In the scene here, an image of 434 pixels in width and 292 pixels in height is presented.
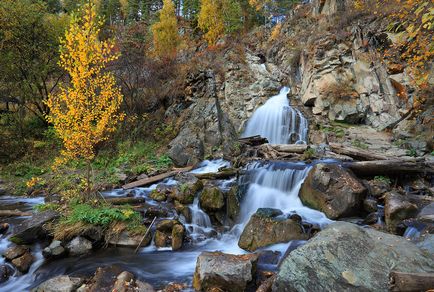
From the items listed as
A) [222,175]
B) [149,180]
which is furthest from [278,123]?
[149,180]

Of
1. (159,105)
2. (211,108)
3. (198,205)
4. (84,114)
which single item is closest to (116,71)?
(159,105)

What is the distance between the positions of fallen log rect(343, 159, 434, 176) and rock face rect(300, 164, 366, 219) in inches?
39.9

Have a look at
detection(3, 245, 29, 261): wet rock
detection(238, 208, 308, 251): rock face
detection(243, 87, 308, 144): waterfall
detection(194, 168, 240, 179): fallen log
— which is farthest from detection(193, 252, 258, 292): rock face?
detection(243, 87, 308, 144): waterfall

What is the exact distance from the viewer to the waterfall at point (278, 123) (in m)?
14.2

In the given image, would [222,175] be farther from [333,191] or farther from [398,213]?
[398,213]

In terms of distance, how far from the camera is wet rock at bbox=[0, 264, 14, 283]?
572cm

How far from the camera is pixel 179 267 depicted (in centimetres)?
609

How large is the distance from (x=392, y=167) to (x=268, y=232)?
4716 mm

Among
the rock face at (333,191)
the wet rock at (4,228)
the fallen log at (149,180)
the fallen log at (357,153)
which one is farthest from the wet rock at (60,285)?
the fallen log at (357,153)

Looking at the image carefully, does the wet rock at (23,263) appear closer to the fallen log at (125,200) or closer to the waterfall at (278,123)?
the fallen log at (125,200)

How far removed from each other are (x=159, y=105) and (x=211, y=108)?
4.57 meters

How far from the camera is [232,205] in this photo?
27.1ft

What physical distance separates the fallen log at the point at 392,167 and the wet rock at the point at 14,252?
903cm

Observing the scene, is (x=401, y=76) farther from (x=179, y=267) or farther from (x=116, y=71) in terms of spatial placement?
(x=116, y=71)
